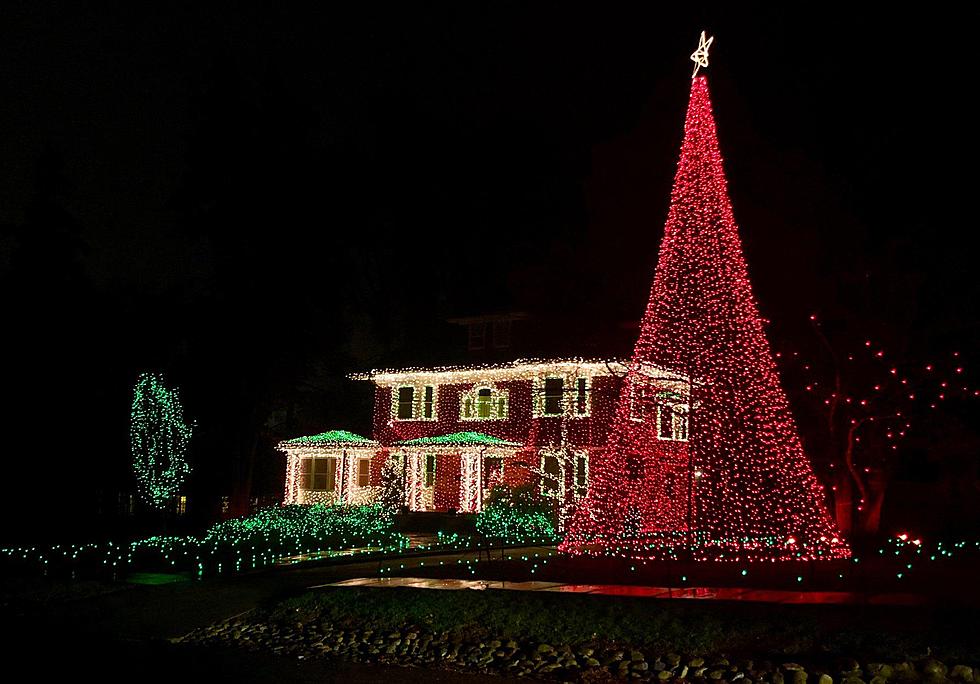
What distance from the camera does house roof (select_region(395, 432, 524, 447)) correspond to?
32.8 metres

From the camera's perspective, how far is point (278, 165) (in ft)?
129

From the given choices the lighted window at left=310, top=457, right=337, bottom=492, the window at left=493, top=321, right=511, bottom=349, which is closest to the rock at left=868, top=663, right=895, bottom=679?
the window at left=493, top=321, right=511, bottom=349

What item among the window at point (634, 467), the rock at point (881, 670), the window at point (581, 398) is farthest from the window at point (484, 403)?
the rock at point (881, 670)

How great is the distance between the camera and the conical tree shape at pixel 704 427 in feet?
58.4

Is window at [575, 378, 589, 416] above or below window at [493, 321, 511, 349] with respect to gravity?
below

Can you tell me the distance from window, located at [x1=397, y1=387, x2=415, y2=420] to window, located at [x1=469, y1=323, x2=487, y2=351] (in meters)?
2.89

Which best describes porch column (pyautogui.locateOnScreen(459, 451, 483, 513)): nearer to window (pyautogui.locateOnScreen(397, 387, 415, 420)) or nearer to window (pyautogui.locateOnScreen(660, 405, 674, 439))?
window (pyautogui.locateOnScreen(397, 387, 415, 420))

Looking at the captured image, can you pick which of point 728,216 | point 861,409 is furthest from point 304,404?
point 728,216

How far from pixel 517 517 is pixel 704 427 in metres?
9.81

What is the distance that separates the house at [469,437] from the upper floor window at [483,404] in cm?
4

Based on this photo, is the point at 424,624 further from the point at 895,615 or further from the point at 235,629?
the point at 895,615

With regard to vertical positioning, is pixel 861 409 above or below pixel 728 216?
below

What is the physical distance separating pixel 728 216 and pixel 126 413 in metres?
18.8

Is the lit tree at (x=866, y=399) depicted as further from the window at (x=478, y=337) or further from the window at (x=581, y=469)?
the window at (x=478, y=337)
